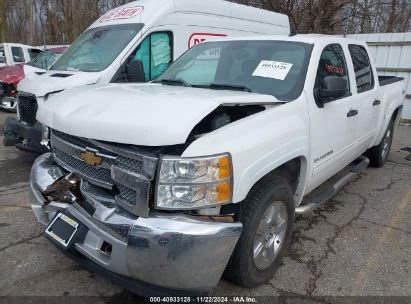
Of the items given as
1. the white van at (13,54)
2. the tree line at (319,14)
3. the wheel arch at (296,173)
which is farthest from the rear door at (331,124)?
the white van at (13,54)

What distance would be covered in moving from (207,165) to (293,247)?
65.7 inches

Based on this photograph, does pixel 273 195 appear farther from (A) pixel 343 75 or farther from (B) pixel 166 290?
A: (A) pixel 343 75

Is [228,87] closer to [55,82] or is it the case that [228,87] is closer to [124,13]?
[55,82]

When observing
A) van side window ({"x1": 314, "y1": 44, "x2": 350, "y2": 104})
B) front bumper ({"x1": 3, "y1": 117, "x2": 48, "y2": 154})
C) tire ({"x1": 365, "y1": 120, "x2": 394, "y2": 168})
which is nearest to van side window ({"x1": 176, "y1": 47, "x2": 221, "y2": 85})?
van side window ({"x1": 314, "y1": 44, "x2": 350, "y2": 104})

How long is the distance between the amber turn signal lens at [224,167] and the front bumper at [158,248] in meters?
0.27

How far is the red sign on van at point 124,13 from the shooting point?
6.43 metres

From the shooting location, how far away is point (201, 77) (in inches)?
147

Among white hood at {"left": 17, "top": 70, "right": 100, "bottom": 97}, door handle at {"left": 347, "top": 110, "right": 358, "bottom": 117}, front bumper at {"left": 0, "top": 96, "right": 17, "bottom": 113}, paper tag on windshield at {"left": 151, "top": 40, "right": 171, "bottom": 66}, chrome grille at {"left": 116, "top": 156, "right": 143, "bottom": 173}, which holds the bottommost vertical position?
front bumper at {"left": 0, "top": 96, "right": 17, "bottom": 113}

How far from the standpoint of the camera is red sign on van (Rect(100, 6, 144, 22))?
643 centimetres

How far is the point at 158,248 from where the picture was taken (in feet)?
6.84

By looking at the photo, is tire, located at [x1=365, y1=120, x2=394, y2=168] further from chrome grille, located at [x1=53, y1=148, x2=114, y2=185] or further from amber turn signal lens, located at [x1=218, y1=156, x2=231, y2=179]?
chrome grille, located at [x1=53, y1=148, x2=114, y2=185]

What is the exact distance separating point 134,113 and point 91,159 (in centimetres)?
42

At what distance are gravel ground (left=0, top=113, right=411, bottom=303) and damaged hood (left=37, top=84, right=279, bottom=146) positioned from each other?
1.13 m

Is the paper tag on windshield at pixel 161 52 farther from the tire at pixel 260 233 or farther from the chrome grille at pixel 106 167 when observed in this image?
the tire at pixel 260 233
